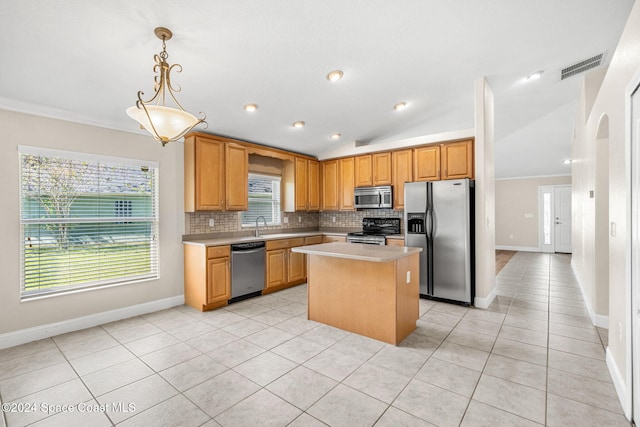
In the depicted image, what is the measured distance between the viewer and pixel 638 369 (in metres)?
1.76

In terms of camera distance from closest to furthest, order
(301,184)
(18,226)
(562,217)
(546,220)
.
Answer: (18,226)
(301,184)
(562,217)
(546,220)

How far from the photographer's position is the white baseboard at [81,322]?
2.97m

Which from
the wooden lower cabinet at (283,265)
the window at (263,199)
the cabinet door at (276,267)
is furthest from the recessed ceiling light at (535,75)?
the cabinet door at (276,267)

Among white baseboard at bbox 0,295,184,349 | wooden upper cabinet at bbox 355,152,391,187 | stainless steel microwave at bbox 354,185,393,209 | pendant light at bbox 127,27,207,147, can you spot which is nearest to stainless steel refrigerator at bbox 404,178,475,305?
stainless steel microwave at bbox 354,185,393,209

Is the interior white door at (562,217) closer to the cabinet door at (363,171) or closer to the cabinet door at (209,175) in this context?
the cabinet door at (363,171)

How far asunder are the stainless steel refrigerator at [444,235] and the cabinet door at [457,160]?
47 cm

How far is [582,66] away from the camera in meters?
3.81

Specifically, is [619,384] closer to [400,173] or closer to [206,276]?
[400,173]

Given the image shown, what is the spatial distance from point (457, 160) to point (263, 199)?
10.9ft

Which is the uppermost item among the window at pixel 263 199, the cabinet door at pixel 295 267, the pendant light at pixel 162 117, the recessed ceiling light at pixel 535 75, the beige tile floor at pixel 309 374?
the recessed ceiling light at pixel 535 75

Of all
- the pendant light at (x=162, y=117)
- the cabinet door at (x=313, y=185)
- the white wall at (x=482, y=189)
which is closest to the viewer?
the pendant light at (x=162, y=117)

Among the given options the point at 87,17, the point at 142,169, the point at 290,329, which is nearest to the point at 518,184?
the point at 290,329

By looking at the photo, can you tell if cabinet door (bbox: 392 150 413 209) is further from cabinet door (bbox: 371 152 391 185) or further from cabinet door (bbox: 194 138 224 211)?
cabinet door (bbox: 194 138 224 211)

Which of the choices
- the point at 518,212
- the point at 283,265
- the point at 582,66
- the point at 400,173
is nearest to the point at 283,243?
the point at 283,265
